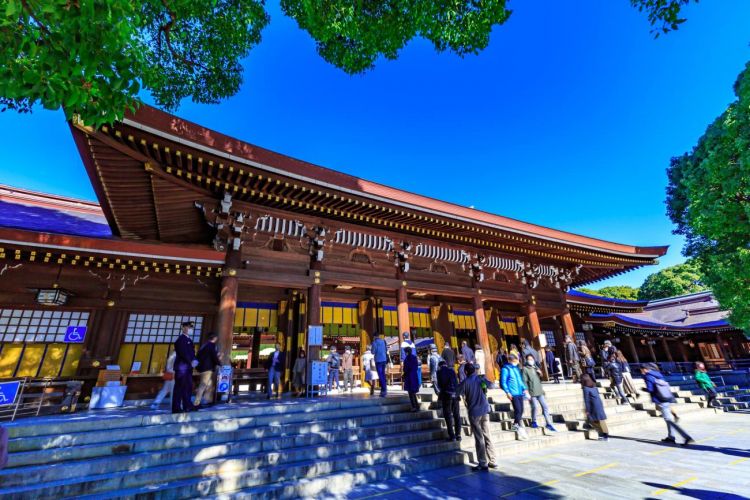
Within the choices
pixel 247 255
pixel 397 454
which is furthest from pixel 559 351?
pixel 247 255

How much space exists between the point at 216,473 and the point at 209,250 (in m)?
4.92

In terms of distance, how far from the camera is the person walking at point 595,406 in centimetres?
704

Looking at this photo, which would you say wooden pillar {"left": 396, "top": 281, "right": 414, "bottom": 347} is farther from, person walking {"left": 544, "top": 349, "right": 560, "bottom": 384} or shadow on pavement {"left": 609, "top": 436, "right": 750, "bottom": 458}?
person walking {"left": 544, "top": 349, "right": 560, "bottom": 384}

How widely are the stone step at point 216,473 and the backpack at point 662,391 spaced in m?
5.18

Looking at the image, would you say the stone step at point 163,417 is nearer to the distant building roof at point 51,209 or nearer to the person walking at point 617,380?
the distant building roof at point 51,209

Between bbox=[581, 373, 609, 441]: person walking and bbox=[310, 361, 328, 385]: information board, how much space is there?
6102 mm

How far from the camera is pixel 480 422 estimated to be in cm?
529

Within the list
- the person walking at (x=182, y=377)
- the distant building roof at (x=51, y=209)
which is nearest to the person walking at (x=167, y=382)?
the person walking at (x=182, y=377)

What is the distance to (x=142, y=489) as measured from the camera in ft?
12.5

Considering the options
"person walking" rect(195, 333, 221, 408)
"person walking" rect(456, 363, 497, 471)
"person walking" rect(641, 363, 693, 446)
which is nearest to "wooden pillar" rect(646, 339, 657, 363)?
"person walking" rect(641, 363, 693, 446)

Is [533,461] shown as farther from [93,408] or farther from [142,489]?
[93,408]

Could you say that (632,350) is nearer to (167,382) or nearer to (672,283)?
(672,283)

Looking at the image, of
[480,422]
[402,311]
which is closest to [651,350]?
[402,311]

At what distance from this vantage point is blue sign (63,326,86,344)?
317 inches
